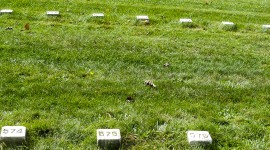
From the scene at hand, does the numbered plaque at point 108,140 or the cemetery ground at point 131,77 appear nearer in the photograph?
the numbered plaque at point 108,140

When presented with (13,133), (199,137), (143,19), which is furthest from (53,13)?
(199,137)

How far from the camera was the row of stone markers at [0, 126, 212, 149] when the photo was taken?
391 cm

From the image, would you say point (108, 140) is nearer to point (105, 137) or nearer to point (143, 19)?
point (105, 137)

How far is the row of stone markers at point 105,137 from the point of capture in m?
3.91

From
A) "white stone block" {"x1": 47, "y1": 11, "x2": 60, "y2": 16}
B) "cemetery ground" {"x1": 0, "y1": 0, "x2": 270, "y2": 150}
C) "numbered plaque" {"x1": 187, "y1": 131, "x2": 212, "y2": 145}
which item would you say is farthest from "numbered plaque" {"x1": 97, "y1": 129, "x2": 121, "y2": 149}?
"white stone block" {"x1": 47, "y1": 11, "x2": 60, "y2": 16}

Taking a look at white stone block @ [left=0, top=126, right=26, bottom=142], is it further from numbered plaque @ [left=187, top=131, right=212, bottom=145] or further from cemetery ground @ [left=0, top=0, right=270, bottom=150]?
numbered plaque @ [left=187, top=131, right=212, bottom=145]

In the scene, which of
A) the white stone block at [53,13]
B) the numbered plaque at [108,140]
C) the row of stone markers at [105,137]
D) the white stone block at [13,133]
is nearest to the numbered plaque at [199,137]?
the row of stone markers at [105,137]

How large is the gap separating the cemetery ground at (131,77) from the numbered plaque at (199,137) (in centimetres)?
7

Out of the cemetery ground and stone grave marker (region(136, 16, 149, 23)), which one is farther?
stone grave marker (region(136, 16, 149, 23))

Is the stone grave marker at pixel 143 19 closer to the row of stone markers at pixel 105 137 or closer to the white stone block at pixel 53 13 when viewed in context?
the white stone block at pixel 53 13

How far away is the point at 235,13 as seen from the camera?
364 inches

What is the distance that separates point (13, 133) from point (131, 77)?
83.0 inches

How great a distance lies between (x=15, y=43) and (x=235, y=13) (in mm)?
5277

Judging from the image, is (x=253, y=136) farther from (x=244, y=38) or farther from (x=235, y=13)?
(x=235, y=13)
